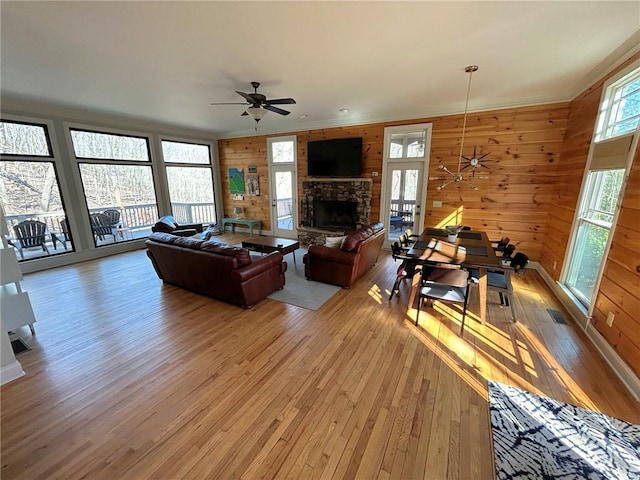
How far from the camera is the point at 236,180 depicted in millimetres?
7609

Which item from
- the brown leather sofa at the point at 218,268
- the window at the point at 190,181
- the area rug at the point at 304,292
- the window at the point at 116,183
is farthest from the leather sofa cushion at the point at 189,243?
the window at the point at 190,181

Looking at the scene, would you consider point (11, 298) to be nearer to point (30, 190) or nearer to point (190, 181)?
point (30, 190)

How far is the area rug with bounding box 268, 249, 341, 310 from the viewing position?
3.32m

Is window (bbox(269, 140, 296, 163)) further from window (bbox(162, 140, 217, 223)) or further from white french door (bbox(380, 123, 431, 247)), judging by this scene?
white french door (bbox(380, 123, 431, 247))

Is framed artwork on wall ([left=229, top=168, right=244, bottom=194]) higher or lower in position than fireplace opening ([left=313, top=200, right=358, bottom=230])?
higher

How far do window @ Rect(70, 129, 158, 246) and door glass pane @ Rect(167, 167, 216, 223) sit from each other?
643 millimetres

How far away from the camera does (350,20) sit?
2117 millimetres

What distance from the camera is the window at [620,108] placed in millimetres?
2494

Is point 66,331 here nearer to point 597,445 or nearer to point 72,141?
point 72,141

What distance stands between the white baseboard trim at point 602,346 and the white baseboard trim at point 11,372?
4.82m

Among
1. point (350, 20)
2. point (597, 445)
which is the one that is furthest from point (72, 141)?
point (597, 445)

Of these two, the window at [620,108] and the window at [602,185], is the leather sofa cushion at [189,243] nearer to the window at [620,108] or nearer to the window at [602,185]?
the window at [602,185]

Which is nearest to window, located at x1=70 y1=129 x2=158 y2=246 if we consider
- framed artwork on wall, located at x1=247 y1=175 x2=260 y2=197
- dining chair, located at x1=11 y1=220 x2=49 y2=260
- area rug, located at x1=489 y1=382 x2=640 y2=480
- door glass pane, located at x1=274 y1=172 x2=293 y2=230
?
dining chair, located at x1=11 y1=220 x2=49 y2=260

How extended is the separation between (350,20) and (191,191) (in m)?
6.55
